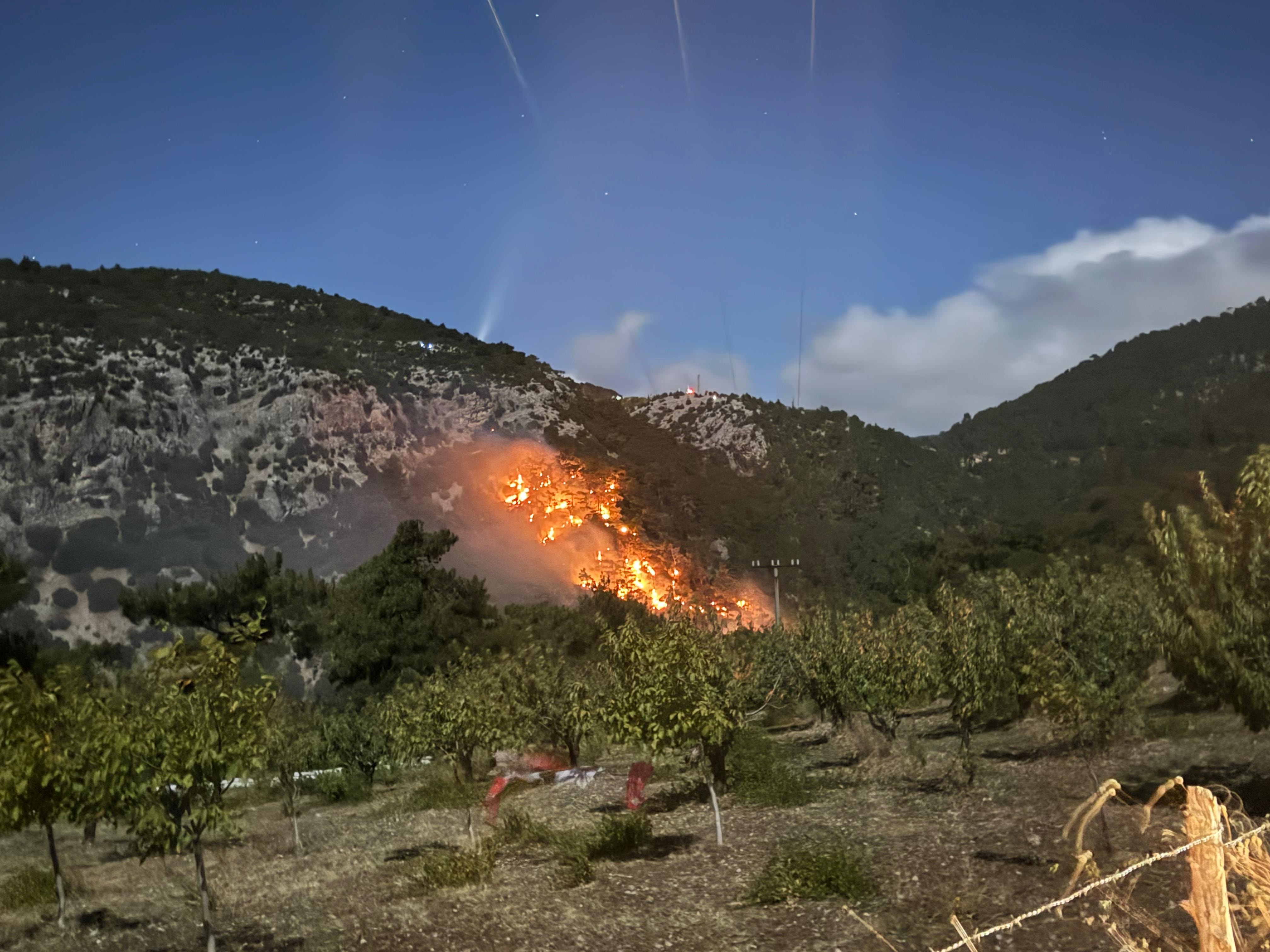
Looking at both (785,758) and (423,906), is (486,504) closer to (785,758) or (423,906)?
(785,758)

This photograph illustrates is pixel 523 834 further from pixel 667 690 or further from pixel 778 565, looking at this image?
pixel 778 565

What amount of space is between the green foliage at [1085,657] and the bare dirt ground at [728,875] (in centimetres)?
180

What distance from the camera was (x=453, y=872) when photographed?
19.7m

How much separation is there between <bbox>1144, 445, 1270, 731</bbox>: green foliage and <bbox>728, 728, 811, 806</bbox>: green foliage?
11222 mm

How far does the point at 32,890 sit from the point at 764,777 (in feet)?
59.7

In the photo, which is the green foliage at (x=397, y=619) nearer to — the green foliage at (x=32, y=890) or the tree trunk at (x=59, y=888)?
the green foliage at (x=32, y=890)

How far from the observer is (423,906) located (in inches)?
707

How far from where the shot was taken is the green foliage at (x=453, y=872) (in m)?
19.3

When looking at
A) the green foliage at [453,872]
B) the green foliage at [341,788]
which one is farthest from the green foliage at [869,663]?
the green foliage at [341,788]

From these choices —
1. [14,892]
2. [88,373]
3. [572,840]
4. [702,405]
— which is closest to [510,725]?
[572,840]

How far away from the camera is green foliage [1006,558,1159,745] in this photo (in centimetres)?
2014

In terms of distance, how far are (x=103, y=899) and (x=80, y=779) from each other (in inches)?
259

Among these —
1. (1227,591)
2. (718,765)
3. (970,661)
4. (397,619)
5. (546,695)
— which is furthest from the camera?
(397,619)

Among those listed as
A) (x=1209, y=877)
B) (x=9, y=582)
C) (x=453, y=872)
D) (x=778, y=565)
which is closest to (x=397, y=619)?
(x=9, y=582)
